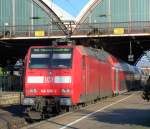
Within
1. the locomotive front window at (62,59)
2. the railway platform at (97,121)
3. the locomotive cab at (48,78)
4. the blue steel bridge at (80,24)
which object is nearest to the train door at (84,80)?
the locomotive front window at (62,59)

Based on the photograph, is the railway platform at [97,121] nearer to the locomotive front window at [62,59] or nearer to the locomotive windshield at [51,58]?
the locomotive front window at [62,59]

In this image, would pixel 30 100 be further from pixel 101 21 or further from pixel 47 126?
pixel 101 21

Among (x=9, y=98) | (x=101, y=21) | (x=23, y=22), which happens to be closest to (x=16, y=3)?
(x=23, y=22)

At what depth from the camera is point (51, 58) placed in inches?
964

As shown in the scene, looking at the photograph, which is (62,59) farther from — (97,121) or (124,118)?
(97,121)

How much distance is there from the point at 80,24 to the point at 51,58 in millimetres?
33065

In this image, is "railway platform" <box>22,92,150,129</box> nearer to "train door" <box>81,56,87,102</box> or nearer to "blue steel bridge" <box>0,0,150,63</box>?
"train door" <box>81,56,87,102</box>

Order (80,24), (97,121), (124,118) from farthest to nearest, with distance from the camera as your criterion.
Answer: (80,24)
(124,118)
(97,121)

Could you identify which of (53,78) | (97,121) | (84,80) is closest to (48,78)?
(53,78)

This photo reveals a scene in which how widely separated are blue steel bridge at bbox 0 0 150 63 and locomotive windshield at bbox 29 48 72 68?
2724 cm

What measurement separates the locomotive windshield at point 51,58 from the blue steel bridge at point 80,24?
27.2 metres

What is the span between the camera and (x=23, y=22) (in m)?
66.0

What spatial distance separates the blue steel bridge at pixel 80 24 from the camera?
5355 centimetres

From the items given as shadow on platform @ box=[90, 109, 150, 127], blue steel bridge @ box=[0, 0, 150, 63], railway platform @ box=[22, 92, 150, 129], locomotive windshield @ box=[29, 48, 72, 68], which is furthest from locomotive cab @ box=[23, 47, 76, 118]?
blue steel bridge @ box=[0, 0, 150, 63]
